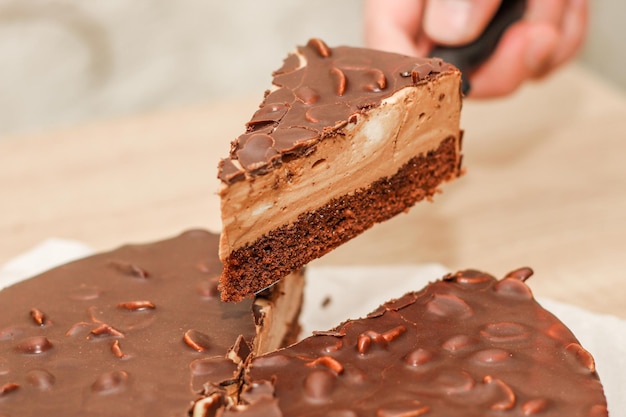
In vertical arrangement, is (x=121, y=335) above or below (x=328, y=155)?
below

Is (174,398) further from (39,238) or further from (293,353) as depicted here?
(39,238)

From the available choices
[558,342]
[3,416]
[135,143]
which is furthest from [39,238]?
[558,342]

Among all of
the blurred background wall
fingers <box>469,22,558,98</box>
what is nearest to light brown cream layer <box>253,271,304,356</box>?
fingers <box>469,22,558,98</box>

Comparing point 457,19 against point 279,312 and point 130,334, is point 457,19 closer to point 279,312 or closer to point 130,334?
point 279,312

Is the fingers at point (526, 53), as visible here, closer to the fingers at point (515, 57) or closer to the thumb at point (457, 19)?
the fingers at point (515, 57)

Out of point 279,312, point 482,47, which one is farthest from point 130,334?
point 482,47

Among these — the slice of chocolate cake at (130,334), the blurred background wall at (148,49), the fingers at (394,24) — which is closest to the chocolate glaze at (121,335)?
the slice of chocolate cake at (130,334)
